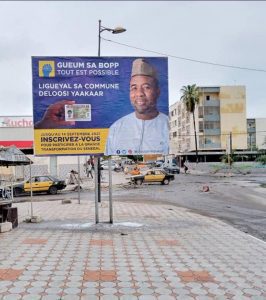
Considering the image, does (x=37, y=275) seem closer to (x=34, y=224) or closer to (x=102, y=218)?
(x=34, y=224)

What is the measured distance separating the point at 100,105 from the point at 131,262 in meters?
5.39

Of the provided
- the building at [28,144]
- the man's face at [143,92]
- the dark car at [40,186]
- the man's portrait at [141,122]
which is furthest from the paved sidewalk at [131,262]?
the building at [28,144]

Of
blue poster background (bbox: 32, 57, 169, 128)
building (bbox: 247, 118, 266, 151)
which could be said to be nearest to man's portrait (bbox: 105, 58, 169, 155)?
blue poster background (bbox: 32, 57, 169, 128)

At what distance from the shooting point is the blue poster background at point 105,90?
1192cm

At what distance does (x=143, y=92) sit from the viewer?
12.2 m

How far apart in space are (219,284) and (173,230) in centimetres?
515

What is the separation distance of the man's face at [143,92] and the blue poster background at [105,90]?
14cm

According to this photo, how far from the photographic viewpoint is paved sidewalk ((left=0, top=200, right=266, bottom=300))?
611 cm

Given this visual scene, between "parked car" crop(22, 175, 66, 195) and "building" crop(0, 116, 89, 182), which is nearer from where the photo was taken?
"parked car" crop(22, 175, 66, 195)

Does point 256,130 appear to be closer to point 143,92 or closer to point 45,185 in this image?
point 45,185

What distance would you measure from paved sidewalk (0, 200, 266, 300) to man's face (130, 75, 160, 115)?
3351mm

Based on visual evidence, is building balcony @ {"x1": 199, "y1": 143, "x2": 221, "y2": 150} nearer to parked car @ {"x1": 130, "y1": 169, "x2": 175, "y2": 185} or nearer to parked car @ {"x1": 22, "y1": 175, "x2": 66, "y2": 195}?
parked car @ {"x1": 130, "y1": 169, "x2": 175, "y2": 185}

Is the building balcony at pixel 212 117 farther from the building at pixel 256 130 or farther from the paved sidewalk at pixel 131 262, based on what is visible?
the paved sidewalk at pixel 131 262

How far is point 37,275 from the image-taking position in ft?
22.5
